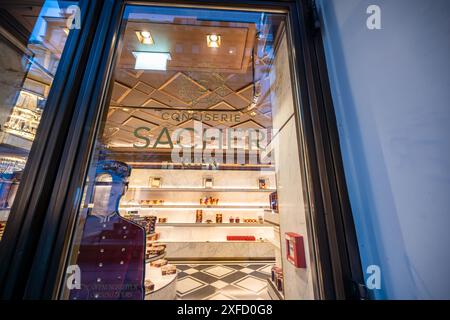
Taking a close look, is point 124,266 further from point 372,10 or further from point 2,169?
point 372,10

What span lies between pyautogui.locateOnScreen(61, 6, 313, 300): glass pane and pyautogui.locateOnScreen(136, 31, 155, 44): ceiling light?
0.01 metres

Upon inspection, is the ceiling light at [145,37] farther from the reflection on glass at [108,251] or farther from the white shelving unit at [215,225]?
the white shelving unit at [215,225]

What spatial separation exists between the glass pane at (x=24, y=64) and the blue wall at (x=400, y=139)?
1413 millimetres

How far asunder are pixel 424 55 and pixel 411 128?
0.22 metres

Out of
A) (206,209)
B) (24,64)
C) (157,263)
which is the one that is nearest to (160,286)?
(157,263)

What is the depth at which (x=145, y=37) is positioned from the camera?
1.88m

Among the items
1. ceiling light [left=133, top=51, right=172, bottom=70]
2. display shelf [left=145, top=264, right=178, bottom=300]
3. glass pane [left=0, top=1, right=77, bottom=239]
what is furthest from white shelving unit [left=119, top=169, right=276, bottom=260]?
glass pane [left=0, top=1, right=77, bottom=239]

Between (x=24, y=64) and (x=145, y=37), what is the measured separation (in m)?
1.07

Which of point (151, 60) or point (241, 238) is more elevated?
point (151, 60)

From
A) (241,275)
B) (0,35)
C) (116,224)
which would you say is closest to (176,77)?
(0,35)

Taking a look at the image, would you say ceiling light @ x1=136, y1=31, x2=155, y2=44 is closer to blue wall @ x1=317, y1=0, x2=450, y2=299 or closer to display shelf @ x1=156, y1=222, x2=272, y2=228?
blue wall @ x1=317, y1=0, x2=450, y2=299

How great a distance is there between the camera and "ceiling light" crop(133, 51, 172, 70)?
215 cm

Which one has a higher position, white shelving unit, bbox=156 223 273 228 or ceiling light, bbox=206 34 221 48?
ceiling light, bbox=206 34 221 48

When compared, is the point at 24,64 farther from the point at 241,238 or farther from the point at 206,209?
the point at 241,238
